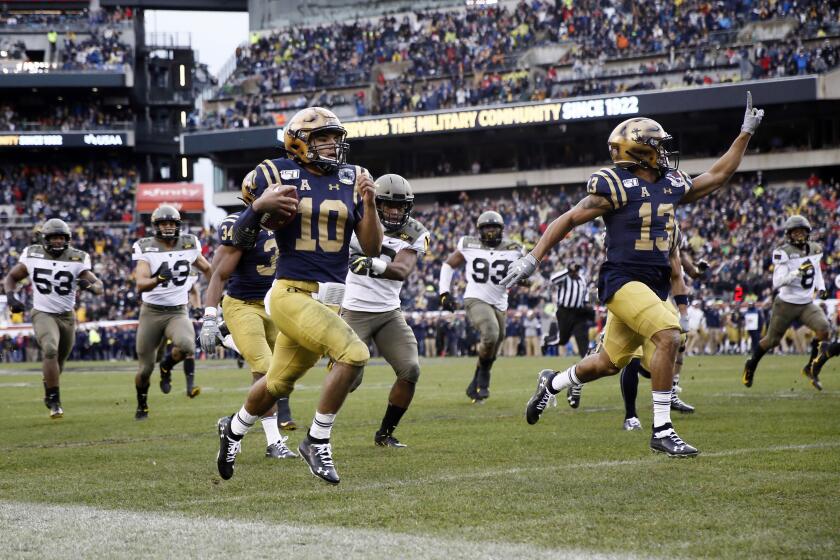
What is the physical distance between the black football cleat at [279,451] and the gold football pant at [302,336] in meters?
1.37

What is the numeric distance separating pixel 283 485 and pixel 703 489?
7.60 feet

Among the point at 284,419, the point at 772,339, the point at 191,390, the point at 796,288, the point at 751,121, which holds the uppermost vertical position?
the point at 751,121

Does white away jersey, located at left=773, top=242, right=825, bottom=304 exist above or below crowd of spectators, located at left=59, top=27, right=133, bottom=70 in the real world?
below

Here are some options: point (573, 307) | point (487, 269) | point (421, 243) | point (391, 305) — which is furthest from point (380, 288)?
point (573, 307)

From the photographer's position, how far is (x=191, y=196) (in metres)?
48.1

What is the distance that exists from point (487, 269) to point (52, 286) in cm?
477

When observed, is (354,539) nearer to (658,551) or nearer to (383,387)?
(658,551)

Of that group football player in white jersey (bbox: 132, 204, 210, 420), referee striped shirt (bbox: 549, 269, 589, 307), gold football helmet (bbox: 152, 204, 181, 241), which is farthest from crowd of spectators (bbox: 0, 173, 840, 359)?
gold football helmet (bbox: 152, 204, 181, 241)

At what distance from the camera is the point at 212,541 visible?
15.3ft

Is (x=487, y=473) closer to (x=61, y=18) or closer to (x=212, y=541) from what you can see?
(x=212, y=541)

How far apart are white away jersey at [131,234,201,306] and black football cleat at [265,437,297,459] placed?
3.77 metres

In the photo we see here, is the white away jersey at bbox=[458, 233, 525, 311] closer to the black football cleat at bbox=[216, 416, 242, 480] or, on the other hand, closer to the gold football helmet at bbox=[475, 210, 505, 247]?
the gold football helmet at bbox=[475, 210, 505, 247]

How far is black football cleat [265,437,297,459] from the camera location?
771 centimetres

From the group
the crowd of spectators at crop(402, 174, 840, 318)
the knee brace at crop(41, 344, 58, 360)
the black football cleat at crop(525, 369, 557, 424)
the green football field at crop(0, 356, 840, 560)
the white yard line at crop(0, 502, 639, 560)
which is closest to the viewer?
the white yard line at crop(0, 502, 639, 560)
